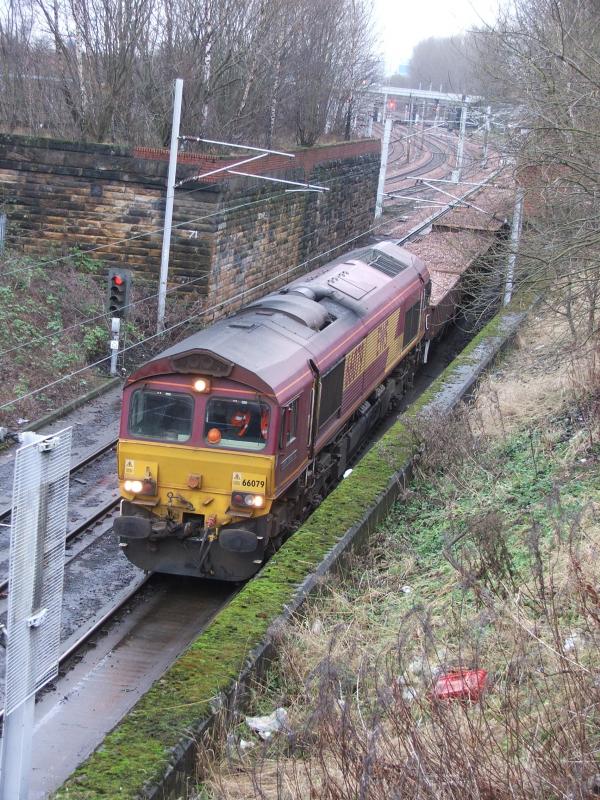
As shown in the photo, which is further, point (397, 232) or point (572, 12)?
point (397, 232)

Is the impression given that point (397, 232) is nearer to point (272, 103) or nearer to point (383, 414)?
point (272, 103)

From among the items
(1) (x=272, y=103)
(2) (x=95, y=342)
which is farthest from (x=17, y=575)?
(1) (x=272, y=103)

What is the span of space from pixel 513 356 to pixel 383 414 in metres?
3.33

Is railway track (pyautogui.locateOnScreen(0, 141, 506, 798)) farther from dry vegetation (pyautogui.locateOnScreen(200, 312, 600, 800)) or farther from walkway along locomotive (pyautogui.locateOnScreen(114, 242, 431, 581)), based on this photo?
dry vegetation (pyautogui.locateOnScreen(200, 312, 600, 800))

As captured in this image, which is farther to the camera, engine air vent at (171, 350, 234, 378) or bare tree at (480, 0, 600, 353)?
bare tree at (480, 0, 600, 353)

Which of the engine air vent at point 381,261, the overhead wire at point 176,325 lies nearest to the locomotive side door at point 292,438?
the overhead wire at point 176,325

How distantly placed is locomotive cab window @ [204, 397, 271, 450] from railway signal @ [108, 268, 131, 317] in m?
8.82

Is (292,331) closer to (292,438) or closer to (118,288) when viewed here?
(292,438)

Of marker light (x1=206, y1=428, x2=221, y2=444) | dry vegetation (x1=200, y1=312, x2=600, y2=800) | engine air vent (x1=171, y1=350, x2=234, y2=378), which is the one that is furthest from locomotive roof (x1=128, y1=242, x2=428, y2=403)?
dry vegetation (x1=200, y1=312, x2=600, y2=800)

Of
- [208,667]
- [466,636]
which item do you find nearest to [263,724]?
[208,667]

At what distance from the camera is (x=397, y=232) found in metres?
34.1

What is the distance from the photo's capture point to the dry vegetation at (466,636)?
461 cm

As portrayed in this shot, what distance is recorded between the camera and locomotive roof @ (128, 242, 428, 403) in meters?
10.9

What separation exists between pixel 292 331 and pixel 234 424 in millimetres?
2199
